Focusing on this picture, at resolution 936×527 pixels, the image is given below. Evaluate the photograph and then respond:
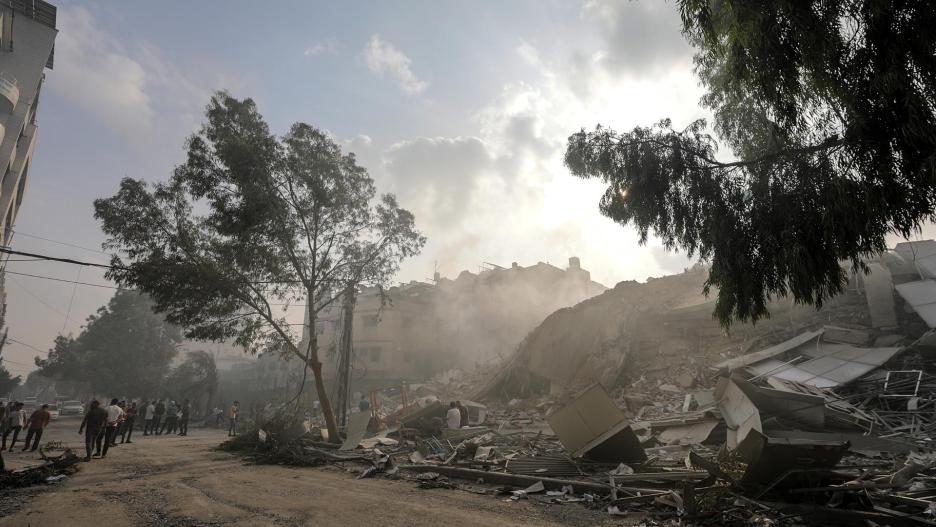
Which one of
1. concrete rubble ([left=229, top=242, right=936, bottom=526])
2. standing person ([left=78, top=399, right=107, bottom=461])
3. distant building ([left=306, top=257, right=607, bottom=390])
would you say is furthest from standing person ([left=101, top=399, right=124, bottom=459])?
distant building ([left=306, top=257, right=607, bottom=390])

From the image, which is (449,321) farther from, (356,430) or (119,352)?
(119,352)

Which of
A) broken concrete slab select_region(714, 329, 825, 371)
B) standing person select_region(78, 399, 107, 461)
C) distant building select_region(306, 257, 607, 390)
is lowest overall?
standing person select_region(78, 399, 107, 461)

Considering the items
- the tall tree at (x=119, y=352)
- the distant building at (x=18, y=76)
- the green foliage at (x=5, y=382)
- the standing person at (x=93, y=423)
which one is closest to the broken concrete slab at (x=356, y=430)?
the standing person at (x=93, y=423)

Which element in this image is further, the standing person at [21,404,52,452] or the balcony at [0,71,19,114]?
the balcony at [0,71,19,114]

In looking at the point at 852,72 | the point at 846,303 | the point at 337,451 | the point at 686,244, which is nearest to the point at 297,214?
the point at 337,451

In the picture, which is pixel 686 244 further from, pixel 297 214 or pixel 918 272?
pixel 918 272

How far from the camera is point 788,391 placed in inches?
371

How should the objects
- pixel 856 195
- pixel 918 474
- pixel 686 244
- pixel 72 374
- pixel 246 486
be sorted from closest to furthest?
pixel 856 195
pixel 918 474
pixel 686 244
pixel 246 486
pixel 72 374

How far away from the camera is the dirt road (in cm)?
553

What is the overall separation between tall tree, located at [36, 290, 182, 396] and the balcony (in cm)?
2398

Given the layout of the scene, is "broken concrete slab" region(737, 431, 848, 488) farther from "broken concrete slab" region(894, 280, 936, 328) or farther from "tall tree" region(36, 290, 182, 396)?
"tall tree" region(36, 290, 182, 396)

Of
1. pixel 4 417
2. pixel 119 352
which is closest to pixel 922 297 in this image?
pixel 4 417

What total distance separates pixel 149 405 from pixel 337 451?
14.9 m

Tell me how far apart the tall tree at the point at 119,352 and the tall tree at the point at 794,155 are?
140 feet
